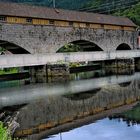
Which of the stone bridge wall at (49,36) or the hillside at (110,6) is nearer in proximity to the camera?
the stone bridge wall at (49,36)

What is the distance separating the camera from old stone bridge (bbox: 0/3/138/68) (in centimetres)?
3406

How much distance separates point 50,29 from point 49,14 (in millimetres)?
1812

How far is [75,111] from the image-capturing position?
1697 cm

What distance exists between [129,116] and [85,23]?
91.2 feet

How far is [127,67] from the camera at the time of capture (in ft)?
128

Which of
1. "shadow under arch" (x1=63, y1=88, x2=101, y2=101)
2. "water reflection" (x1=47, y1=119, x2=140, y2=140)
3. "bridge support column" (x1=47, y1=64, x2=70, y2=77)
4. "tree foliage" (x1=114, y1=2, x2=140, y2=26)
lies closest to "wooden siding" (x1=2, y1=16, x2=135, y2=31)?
"bridge support column" (x1=47, y1=64, x2=70, y2=77)

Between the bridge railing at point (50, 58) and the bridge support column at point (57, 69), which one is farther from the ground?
the bridge railing at point (50, 58)

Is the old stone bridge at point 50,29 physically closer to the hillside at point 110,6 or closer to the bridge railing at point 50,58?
the bridge railing at point 50,58

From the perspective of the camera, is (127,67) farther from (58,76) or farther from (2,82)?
(2,82)

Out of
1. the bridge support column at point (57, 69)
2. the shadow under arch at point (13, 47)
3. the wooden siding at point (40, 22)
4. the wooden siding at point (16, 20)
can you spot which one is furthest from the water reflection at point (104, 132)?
the wooden siding at point (40, 22)

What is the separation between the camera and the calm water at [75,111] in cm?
1316

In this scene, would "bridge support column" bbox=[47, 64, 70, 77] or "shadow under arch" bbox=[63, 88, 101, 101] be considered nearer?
"shadow under arch" bbox=[63, 88, 101, 101]

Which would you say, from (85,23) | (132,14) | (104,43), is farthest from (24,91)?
(132,14)

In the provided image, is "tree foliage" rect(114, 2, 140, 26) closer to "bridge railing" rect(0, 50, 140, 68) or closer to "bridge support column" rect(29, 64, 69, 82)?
"bridge railing" rect(0, 50, 140, 68)
